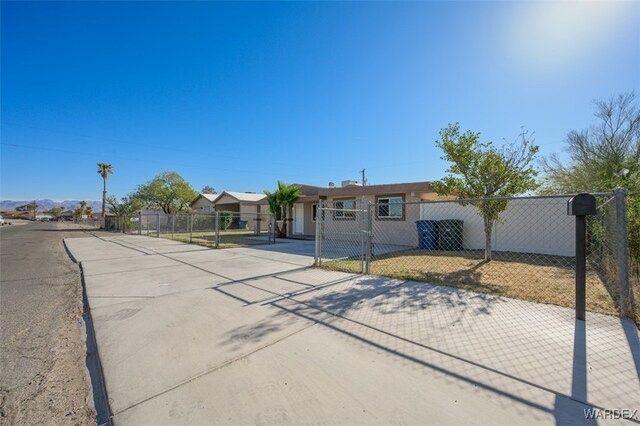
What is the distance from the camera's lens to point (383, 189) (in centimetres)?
1356

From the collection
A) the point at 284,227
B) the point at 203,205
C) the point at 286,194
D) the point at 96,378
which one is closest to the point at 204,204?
the point at 203,205

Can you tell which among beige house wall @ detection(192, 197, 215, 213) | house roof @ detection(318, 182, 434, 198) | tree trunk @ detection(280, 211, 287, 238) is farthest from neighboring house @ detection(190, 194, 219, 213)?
house roof @ detection(318, 182, 434, 198)

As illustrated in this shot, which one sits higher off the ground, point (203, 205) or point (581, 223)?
point (203, 205)

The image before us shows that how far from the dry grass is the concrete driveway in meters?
0.62

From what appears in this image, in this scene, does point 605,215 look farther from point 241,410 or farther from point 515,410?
point 241,410

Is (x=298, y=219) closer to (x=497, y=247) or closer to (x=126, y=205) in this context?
(x=497, y=247)

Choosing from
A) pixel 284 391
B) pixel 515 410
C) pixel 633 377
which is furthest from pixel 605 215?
pixel 284 391

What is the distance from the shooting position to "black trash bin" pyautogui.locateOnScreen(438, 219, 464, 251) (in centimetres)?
1128

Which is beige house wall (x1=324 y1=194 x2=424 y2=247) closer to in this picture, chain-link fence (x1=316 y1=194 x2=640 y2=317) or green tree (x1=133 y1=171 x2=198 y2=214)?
chain-link fence (x1=316 y1=194 x2=640 y2=317)

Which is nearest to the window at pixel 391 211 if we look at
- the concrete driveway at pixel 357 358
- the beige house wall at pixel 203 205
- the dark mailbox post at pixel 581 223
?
the concrete driveway at pixel 357 358

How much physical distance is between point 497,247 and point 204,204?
104ft

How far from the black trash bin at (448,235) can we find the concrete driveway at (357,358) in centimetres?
666

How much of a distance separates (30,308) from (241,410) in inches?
189

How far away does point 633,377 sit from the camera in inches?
95.0
